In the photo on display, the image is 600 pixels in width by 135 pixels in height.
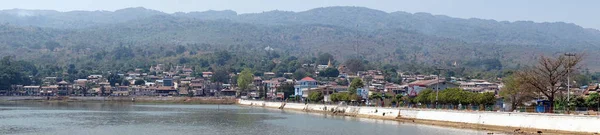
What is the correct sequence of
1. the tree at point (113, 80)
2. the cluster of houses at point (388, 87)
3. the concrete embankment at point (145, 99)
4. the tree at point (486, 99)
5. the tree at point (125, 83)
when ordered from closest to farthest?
the tree at point (486, 99)
the cluster of houses at point (388, 87)
the concrete embankment at point (145, 99)
the tree at point (113, 80)
the tree at point (125, 83)

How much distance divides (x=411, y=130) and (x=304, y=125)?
36.5 feet

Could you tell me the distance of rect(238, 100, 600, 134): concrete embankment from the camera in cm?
4453

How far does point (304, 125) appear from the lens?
2532 inches

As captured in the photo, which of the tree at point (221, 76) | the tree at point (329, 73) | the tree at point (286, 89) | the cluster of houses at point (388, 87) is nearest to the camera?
the cluster of houses at point (388, 87)

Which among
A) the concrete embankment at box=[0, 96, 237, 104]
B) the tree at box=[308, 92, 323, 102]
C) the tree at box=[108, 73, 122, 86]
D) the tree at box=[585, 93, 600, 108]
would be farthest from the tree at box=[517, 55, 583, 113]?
the tree at box=[108, 73, 122, 86]

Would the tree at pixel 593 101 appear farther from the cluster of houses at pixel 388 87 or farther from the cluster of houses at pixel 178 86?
the cluster of houses at pixel 178 86

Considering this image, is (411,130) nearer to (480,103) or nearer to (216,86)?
(480,103)

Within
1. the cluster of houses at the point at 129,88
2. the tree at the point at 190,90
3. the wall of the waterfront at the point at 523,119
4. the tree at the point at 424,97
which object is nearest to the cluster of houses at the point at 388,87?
the tree at the point at 424,97

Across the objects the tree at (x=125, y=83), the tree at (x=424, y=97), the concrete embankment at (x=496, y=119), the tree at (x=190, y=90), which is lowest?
the concrete embankment at (x=496, y=119)

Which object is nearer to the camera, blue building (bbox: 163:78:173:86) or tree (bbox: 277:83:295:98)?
tree (bbox: 277:83:295:98)

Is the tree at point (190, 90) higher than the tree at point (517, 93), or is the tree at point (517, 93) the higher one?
the tree at point (190, 90)

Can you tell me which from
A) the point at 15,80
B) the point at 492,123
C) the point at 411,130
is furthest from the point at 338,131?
the point at 15,80

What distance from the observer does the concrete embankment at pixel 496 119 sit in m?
44.5

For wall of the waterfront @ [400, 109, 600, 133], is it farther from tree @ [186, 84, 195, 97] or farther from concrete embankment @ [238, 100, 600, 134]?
tree @ [186, 84, 195, 97]
